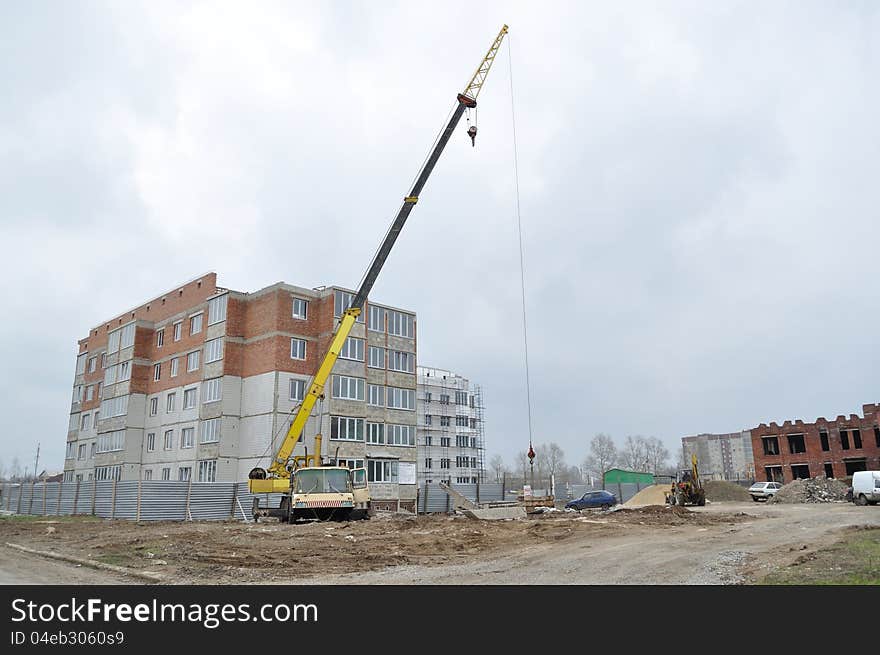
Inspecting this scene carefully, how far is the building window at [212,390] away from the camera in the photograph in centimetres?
4107

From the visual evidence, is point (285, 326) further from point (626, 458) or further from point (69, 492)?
point (626, 458)

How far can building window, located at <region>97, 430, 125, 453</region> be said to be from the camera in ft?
158

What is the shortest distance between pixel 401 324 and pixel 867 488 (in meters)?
28.9

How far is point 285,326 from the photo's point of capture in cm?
4075

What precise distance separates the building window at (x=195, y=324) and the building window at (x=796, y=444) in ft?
184

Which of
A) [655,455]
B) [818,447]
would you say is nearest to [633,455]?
[655,455]

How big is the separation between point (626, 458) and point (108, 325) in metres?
126

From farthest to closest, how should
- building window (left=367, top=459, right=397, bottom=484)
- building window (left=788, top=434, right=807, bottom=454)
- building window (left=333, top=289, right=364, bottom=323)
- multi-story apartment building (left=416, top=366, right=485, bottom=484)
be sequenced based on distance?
multi-story apartment building (left=416, top=366, right=485, bottom=484) → building window (left=788, top=434, right=807, bottom=454) → building window (left=333, top=289, right=364, bottom=323) → building window (left=367, top=459, right=397, bottom=484)

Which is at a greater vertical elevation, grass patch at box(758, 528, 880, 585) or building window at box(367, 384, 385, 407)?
building window at box(367, 384, 385, 407)

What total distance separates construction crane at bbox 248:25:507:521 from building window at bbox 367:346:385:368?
14.1m

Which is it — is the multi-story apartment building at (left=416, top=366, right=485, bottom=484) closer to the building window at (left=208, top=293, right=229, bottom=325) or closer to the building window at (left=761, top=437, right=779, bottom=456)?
the building window at (left=761, top=437, right=779, bottom=456)

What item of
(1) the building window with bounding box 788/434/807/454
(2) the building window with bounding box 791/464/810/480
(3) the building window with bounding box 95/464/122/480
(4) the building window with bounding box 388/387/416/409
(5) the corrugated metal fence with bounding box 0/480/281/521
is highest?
(4) the building window with bounding box 388/387/416/409

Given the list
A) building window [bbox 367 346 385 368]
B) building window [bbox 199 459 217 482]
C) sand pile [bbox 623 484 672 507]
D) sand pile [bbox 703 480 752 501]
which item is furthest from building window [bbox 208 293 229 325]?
sand pile [bbox 703 480 752 501]
